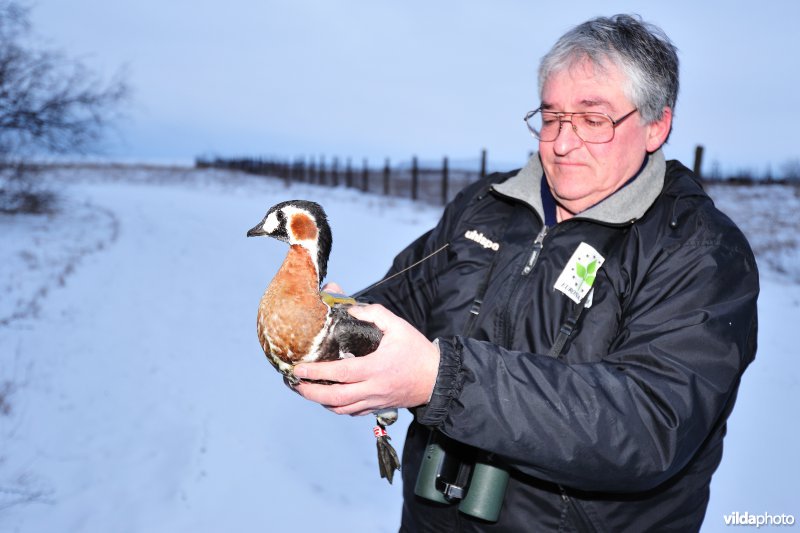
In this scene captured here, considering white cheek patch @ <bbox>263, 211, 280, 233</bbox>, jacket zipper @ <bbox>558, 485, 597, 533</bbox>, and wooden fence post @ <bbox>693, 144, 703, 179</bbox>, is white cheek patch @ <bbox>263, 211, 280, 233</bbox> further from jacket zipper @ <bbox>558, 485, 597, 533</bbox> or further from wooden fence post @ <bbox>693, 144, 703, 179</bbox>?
wooden fence post @ <bbox>693, 144, 703, 179</bbox>

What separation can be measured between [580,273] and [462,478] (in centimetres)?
97

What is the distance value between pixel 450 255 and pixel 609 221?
0.80 m

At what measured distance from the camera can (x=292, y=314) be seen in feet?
6.50

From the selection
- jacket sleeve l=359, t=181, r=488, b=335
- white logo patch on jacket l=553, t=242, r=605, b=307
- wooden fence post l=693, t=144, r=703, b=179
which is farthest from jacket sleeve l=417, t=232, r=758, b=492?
wooden fence post l=693, t=144, r=703, b=179

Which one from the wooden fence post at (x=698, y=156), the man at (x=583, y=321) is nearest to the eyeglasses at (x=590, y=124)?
the man at (x=583, y=321)

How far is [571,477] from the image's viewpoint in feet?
5.73

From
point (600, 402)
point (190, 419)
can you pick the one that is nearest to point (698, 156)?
point (190, 419)

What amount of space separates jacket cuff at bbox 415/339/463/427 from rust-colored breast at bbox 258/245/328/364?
0.47 m

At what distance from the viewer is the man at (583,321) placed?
1.72m

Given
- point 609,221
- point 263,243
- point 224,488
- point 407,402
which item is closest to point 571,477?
point 407,402

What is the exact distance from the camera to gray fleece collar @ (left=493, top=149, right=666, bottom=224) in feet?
7.70

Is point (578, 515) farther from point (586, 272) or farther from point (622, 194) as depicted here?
point (622, 194)

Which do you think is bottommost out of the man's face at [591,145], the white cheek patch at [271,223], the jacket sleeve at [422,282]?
the jacket sleeve at [422,282]

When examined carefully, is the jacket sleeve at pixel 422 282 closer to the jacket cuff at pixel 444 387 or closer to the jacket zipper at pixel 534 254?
the jacket zipper at pixel 534 254
